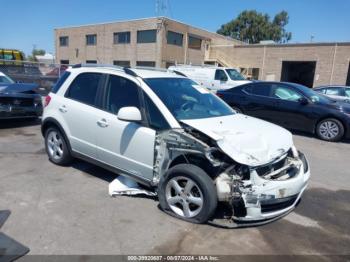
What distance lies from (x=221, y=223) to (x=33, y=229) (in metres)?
2.07

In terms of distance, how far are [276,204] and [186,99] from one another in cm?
188

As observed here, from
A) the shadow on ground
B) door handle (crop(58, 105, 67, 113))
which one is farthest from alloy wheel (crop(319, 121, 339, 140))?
door handle (crop(58, 105, 67, 113))

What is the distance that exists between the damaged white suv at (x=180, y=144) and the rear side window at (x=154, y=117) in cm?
1

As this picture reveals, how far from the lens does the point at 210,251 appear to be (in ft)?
10.3

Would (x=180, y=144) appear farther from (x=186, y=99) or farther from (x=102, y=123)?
(x=102, y=123)

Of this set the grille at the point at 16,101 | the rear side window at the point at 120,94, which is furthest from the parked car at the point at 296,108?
the grille at the point at 16,101

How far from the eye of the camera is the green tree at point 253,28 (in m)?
60.8

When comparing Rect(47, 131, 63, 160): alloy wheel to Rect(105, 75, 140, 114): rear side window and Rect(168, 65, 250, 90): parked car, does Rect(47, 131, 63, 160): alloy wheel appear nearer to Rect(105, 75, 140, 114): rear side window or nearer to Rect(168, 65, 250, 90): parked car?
Rect(105, 75, 140, 114): rear side window

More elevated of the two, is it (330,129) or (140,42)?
(140,42)

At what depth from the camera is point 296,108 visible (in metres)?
8.85

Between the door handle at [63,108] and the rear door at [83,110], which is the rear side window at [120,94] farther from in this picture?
the door handle at [63,108]

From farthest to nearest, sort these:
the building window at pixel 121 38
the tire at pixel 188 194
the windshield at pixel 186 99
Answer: the building window at pixel 121 38, the windshield at pixel 186 99, the tire at pixel 188 194

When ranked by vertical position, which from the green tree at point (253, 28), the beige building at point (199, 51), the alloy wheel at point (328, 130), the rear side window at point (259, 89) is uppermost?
the green tree at point (253, 28)

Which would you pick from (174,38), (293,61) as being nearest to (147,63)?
(174,38)
